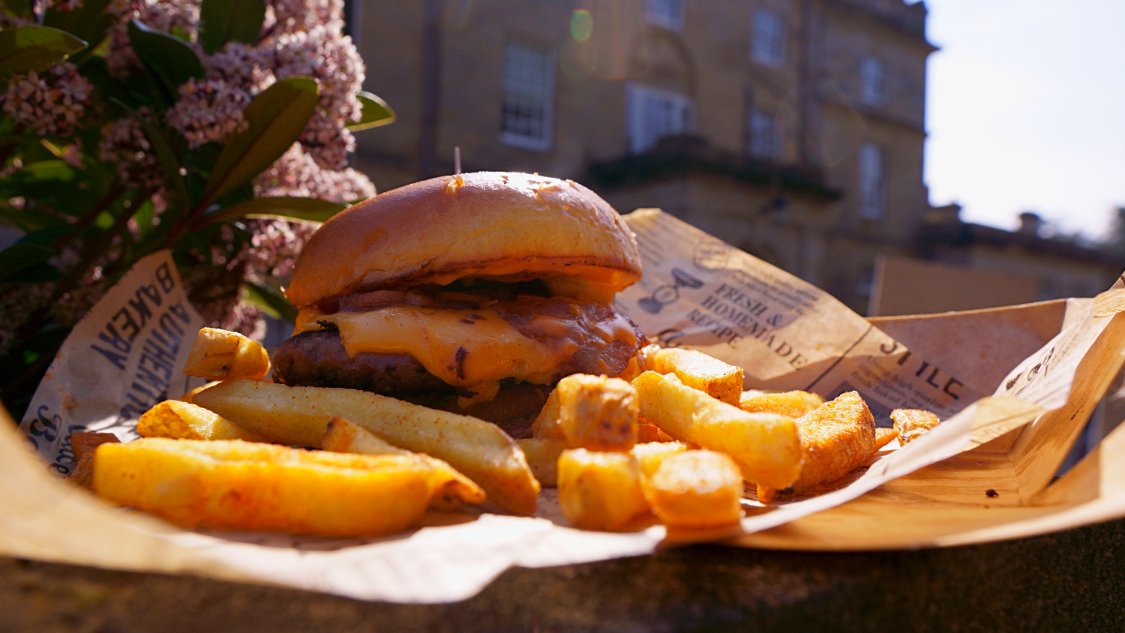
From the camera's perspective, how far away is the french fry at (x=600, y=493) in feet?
3.74

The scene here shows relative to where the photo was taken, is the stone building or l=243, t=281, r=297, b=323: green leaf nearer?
l=243, t=281, r=297, b=323: green leaf

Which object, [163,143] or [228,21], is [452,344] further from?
[228,21]

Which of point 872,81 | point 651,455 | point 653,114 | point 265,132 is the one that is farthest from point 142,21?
point 872,81

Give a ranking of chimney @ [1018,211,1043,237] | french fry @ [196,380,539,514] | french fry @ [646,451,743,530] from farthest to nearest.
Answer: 1. chimney @ [1018,211,1043,237]
2. french fry @ [196,380,539,514]
3. french fry @ [646,451,743,530]

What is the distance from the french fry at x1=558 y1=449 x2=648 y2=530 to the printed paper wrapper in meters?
0.03

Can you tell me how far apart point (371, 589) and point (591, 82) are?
50.4 feet

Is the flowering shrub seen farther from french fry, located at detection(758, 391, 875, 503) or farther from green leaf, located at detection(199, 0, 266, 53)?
french fry, located at detection(758, 391, 875, 503)

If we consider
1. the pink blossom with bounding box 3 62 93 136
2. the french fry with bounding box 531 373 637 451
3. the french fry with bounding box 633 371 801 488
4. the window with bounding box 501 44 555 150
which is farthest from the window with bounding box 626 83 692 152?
the french fry with bounding box 531 373 637 451

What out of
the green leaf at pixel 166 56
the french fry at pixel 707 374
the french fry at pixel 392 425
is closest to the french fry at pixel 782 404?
the french fry at pixel 707 374

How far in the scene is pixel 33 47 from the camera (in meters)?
2.08

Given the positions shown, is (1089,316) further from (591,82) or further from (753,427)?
(591,82)

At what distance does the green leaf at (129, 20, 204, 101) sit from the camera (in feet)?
7.85

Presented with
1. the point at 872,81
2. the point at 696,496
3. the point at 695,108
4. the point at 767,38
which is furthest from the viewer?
the point at 872,81

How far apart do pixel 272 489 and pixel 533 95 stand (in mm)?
14233
